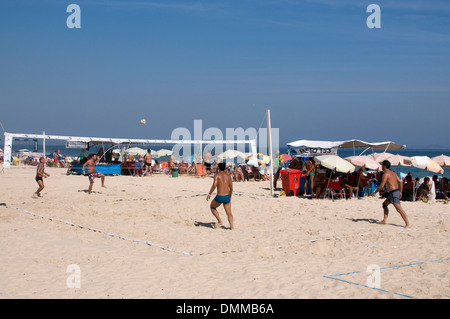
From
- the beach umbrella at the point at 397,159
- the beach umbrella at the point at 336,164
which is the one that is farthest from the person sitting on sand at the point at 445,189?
the beach umbrella at the point at 336,164

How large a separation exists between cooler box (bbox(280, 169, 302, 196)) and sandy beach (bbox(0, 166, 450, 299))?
250cm

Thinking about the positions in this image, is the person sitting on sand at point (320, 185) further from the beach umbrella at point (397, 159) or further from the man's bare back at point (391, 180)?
the man's bare back at point (391, 180)

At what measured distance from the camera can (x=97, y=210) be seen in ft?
35.0

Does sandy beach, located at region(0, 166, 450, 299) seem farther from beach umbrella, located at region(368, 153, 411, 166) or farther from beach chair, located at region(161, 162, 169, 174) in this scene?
beach chair, located at region(161, 162, 169, 174)

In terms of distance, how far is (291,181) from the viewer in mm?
14336

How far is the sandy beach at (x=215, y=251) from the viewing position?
496 cm

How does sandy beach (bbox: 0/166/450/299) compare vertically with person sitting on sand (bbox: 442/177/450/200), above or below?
below

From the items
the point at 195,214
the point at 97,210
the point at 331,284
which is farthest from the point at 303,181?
the point at 331,284

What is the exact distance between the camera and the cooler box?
1432 centimetres

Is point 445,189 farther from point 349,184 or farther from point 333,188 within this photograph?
point 333,188

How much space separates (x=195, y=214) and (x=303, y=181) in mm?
5274

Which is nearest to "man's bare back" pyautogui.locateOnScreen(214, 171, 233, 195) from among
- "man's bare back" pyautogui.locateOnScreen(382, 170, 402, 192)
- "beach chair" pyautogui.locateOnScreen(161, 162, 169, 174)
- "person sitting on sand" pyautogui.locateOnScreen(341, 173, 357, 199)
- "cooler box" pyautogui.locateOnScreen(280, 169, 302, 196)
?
"man's bare back" pyautogui.locateOnScreen(382, 170, 402, 192)
